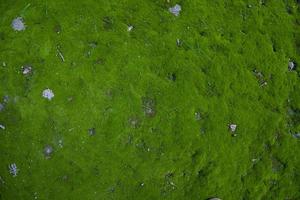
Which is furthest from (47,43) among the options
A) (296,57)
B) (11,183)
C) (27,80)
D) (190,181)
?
(296,57)

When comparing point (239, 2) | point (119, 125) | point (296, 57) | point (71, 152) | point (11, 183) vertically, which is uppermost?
point (239, 2)

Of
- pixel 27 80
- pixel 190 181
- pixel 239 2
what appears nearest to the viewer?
pixel 27 80

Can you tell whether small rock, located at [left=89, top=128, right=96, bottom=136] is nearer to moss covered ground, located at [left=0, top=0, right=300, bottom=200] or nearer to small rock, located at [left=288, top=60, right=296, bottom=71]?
moss covered ground, located at [left=0, top=0, right=300, bottom=200]

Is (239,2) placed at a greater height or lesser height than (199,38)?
greater

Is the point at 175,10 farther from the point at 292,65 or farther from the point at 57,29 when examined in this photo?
the point at 292,65

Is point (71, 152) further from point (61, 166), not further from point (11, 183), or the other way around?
point (11, 183)
